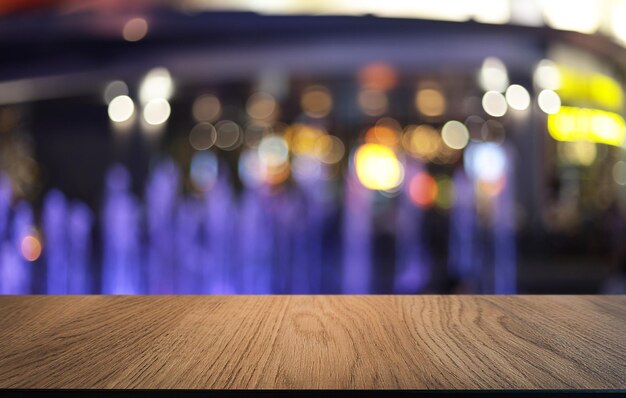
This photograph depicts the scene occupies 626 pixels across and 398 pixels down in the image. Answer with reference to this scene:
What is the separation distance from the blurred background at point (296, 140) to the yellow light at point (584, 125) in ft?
0.10

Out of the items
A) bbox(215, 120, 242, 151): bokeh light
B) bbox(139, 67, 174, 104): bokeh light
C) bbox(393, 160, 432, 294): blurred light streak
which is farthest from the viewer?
bbox(215, 120, 242, 151): bokeh light

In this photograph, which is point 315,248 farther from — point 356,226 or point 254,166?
point 254,166

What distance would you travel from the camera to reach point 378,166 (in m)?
11.6

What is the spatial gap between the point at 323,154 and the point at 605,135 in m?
4.17

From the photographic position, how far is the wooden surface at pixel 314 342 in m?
0.45

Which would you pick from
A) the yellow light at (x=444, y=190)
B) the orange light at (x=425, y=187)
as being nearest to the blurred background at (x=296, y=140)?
the orange light at (x=425, y=187)

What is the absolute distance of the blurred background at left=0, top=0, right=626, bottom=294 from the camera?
414cm

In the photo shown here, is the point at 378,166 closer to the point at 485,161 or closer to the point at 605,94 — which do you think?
the point at 485,161

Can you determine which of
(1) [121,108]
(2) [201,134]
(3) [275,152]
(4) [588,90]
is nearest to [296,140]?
(3) [275,152]

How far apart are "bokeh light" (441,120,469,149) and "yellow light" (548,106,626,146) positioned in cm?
223

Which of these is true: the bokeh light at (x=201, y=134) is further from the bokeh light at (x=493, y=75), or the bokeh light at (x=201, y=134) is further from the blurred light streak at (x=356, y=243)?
the bokeh light at (x=493, y=75)

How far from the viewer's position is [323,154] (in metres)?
10.6

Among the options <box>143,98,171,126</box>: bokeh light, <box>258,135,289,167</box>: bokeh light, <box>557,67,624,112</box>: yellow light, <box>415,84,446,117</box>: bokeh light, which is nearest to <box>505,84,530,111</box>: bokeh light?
<box>557,67,624,112</box>: yellow light

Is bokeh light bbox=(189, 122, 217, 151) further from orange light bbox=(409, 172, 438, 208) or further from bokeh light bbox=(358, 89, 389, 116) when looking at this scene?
orange light bbox=(409, 172, 438, 208)
